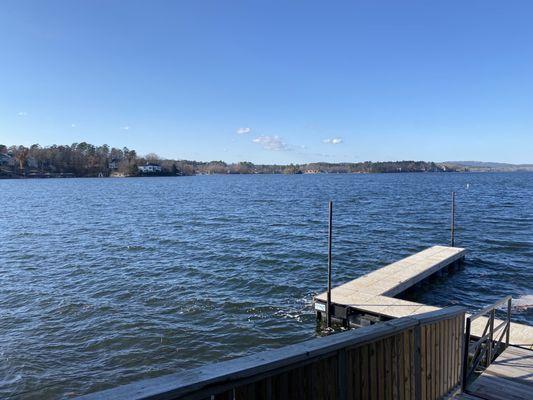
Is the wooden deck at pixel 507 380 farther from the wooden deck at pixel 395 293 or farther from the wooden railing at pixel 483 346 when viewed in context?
the wooden deck at pixel 395 293

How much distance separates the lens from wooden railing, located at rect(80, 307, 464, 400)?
2.18 meters

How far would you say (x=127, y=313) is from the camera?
13500mm

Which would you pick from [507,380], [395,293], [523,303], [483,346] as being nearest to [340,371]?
[507,380]

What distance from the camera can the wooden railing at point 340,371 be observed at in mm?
2184

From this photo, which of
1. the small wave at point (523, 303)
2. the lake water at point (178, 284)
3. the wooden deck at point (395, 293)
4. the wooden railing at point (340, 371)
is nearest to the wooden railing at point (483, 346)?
the wooden railing at point (340, 371)

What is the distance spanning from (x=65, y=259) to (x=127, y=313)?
9.77m

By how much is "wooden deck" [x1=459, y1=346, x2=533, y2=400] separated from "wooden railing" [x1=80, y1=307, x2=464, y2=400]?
1052mm

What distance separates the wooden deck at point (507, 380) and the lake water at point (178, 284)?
5.90 meters

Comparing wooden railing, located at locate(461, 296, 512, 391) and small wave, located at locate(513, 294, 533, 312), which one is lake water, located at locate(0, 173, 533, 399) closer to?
small wave, located at locate(513, 294, 533, 312)

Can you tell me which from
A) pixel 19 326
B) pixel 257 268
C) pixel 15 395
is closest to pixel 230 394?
pixel 15 395

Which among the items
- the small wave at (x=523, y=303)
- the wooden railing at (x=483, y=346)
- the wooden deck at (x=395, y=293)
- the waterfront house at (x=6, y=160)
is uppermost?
the waterfront house at (x=6, y=160)

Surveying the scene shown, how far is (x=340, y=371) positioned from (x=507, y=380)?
16.4 feet

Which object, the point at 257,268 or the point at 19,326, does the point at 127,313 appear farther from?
the point at 257,268

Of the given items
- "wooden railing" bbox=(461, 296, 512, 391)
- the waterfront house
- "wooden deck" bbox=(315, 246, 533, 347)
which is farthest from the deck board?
the waterfront house
